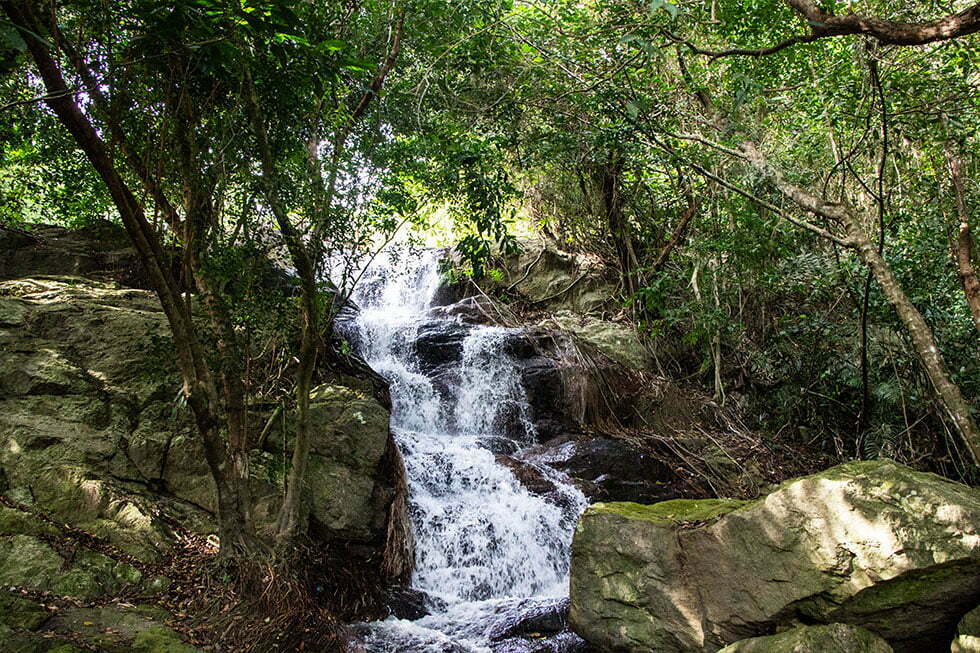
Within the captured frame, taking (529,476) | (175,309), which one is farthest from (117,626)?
(529,476)

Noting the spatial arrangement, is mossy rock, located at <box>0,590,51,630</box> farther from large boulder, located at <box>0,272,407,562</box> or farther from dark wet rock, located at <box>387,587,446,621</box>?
dark wet rock, located at <box>387,587,446,621</box>

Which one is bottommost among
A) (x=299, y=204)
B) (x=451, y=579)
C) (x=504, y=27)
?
(x=451, y=579)

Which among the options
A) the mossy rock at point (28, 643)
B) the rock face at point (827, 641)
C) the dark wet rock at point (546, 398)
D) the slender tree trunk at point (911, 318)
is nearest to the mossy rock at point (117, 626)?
the mossy rock at point (28, 643)

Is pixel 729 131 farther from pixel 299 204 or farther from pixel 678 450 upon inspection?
pixel 299 204

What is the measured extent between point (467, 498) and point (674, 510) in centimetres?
283

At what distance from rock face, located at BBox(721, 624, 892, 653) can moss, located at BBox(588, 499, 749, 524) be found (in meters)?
1.00

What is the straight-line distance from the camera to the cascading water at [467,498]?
540cm

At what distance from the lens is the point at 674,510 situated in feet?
17.0

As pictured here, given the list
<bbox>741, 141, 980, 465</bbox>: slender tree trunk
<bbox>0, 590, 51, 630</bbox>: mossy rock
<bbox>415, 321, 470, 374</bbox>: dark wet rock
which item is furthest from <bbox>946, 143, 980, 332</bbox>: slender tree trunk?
<bbox>0, 590, 51, 630</bbox>: mossy rock

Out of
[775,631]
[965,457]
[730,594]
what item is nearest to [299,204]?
[730,594]

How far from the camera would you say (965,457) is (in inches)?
310

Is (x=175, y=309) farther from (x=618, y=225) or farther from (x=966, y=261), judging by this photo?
(x=618, y=225)

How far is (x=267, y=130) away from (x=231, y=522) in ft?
10.4

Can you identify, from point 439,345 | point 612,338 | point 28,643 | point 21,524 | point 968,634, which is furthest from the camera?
point 612,338
